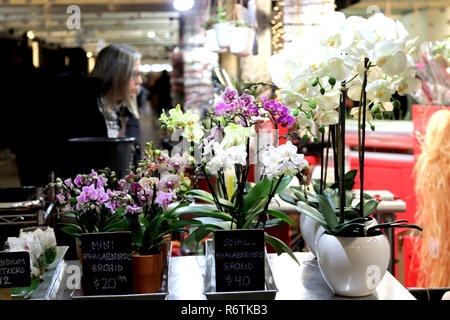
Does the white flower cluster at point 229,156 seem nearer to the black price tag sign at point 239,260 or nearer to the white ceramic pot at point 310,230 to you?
the black price tag sign at point 239,260

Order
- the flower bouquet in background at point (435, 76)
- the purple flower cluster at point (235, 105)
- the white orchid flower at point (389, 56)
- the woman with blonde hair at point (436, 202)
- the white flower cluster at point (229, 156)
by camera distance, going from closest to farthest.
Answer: the white orchid flower at point (389, 56) → the white flower cluster at point (229, 156) → the purple flower cluster at point (235, 105) → the woman with blonde hair at point (436, 202) → the flower bouquet in background at point (435, 76)

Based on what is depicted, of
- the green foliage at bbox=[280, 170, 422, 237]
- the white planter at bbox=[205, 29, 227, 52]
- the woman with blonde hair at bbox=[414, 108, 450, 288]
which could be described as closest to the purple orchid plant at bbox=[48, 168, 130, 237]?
the green foliage at bbox=[280, 170, 422, 237]

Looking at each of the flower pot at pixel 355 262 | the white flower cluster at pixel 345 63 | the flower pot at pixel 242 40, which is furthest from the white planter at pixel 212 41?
the flower pot at pixel 355 262

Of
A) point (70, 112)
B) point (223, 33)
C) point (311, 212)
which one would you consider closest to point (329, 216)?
point (311, 212)

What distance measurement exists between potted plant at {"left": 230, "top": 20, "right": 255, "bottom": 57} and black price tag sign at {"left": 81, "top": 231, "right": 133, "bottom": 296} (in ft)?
Result: 9.49

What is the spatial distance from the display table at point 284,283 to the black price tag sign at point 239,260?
12cm

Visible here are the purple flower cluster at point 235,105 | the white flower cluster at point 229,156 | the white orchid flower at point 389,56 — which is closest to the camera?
the white orchid flower at point 389,56

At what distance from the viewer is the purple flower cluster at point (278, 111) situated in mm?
1449

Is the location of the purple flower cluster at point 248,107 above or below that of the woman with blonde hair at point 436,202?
above

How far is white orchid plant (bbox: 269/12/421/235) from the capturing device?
124 centimetres

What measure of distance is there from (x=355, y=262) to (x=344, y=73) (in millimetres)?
444

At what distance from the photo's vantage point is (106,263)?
1.28 metres

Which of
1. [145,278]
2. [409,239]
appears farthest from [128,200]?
[409,239]
